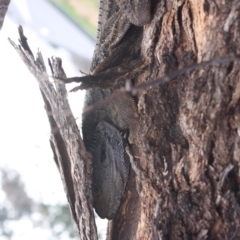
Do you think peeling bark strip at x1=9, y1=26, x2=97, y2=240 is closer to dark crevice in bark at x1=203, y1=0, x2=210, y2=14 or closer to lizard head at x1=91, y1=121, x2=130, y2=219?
lizard head at x1=91, y1=121, x2=130, y2=219

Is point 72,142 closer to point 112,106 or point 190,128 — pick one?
point 112,106

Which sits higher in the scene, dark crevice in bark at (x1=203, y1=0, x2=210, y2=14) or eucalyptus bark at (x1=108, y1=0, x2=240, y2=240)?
dark crevice in bark at (x1=203, y1=0, x2=210, y2=14)

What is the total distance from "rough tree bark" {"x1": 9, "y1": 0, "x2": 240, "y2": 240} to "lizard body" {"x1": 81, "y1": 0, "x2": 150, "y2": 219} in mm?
58

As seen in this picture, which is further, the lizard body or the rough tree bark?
the lizard body

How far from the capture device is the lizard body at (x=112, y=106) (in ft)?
3.34

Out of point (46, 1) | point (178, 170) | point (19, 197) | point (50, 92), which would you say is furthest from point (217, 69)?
point (46, 1)

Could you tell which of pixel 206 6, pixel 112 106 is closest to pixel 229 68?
pixel 206 6

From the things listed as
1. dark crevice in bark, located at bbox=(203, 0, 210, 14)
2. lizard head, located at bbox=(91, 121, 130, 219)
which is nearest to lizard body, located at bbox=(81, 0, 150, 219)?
lizard head, located at bbox=(91, 121, 130, 219)

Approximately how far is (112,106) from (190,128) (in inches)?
12.1

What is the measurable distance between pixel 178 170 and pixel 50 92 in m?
0.40

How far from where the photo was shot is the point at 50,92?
1.11 m

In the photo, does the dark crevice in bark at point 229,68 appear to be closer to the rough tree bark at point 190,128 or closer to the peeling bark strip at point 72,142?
the rough tree bark at point 190,128

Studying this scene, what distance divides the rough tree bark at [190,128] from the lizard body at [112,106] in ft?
0.19

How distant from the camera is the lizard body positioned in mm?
1020
